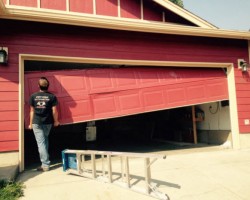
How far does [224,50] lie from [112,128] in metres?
8.32

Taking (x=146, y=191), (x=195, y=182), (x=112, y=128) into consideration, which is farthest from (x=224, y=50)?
(x=112, y=128)

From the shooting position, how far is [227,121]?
8648 mm

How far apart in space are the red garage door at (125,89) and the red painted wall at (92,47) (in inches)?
17.5

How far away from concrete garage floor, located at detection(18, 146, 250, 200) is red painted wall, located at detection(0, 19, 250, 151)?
1710mm

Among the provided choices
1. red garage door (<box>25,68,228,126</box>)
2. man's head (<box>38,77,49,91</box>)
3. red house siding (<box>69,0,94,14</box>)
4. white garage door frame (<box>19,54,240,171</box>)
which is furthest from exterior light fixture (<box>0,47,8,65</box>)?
red house siding (<box>69,0,94,14</box>)

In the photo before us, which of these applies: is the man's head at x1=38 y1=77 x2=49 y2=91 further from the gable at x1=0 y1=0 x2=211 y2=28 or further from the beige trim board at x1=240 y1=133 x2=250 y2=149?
the beige trim board at x1=240 y1=133 x2=250 y2=149

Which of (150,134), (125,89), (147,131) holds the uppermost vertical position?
(125,89)

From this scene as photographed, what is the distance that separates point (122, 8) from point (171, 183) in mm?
6543

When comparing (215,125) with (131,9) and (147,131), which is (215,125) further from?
(131,9)

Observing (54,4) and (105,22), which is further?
(54,4)

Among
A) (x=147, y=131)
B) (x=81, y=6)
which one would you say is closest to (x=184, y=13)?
(x=81, y=6)

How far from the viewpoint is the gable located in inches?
305

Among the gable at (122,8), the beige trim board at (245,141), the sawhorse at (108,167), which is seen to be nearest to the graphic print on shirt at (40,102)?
the sawhorse at (108,167)

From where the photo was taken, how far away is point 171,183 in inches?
162
